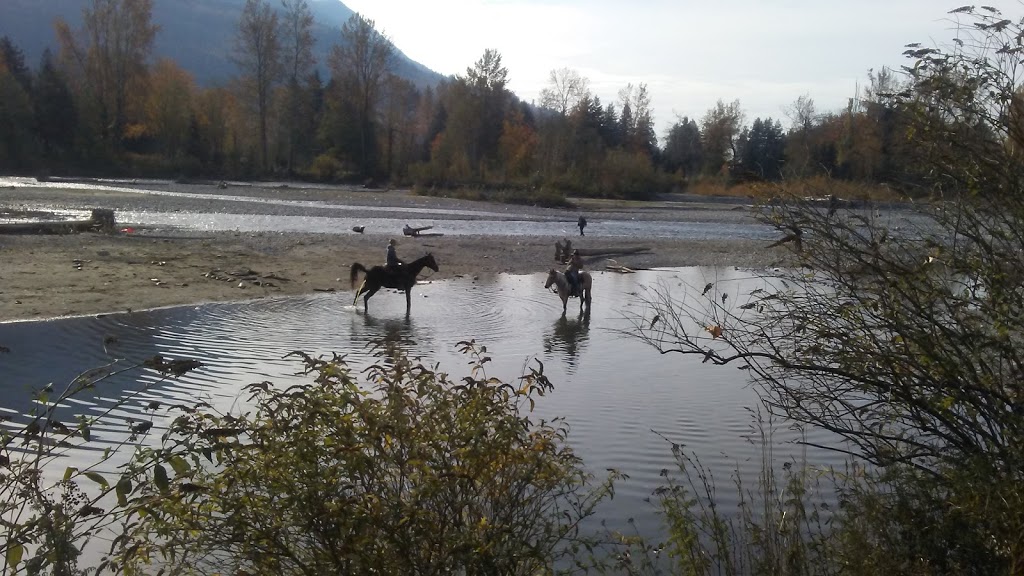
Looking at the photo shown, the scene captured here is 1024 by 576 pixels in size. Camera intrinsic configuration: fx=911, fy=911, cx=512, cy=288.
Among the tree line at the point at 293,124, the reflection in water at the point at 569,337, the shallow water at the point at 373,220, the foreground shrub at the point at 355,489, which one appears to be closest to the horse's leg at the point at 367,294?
the reflection in water at the point at 569,337

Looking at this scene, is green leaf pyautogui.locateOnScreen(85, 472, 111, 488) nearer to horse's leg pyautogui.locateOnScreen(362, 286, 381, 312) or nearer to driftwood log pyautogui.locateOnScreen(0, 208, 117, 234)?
horse's leg pyautogui.locateOnScreen(362, 286, 381, 312)

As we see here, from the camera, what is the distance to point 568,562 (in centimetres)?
654

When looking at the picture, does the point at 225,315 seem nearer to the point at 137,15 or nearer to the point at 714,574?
the point at 714,574

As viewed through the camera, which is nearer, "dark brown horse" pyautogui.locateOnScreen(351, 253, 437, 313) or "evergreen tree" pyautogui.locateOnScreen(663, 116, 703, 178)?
"dark brown horse" pyautogui.locateOnScreen(351, 253, 437, 313)

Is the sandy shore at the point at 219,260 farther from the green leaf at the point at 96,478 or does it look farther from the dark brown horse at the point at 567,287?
the green leaf at the point at 96,478

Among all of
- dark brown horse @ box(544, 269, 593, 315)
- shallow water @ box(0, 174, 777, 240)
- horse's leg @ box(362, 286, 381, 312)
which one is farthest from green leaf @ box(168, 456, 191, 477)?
shallow water @ box(0, 174, 777, 240)

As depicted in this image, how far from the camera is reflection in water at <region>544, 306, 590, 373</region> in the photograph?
46.9ft

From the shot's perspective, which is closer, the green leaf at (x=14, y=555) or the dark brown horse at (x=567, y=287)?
the green leaf at (x=14, y=555)

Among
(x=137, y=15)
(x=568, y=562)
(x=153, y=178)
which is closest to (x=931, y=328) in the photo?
(x=568, y=562)

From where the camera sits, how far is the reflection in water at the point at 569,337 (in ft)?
46.9

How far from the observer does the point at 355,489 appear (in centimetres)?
447

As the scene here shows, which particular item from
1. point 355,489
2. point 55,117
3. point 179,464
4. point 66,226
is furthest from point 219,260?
point 55,117

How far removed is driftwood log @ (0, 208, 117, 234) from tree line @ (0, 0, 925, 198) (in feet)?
132

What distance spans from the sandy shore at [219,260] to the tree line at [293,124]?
105 ft
